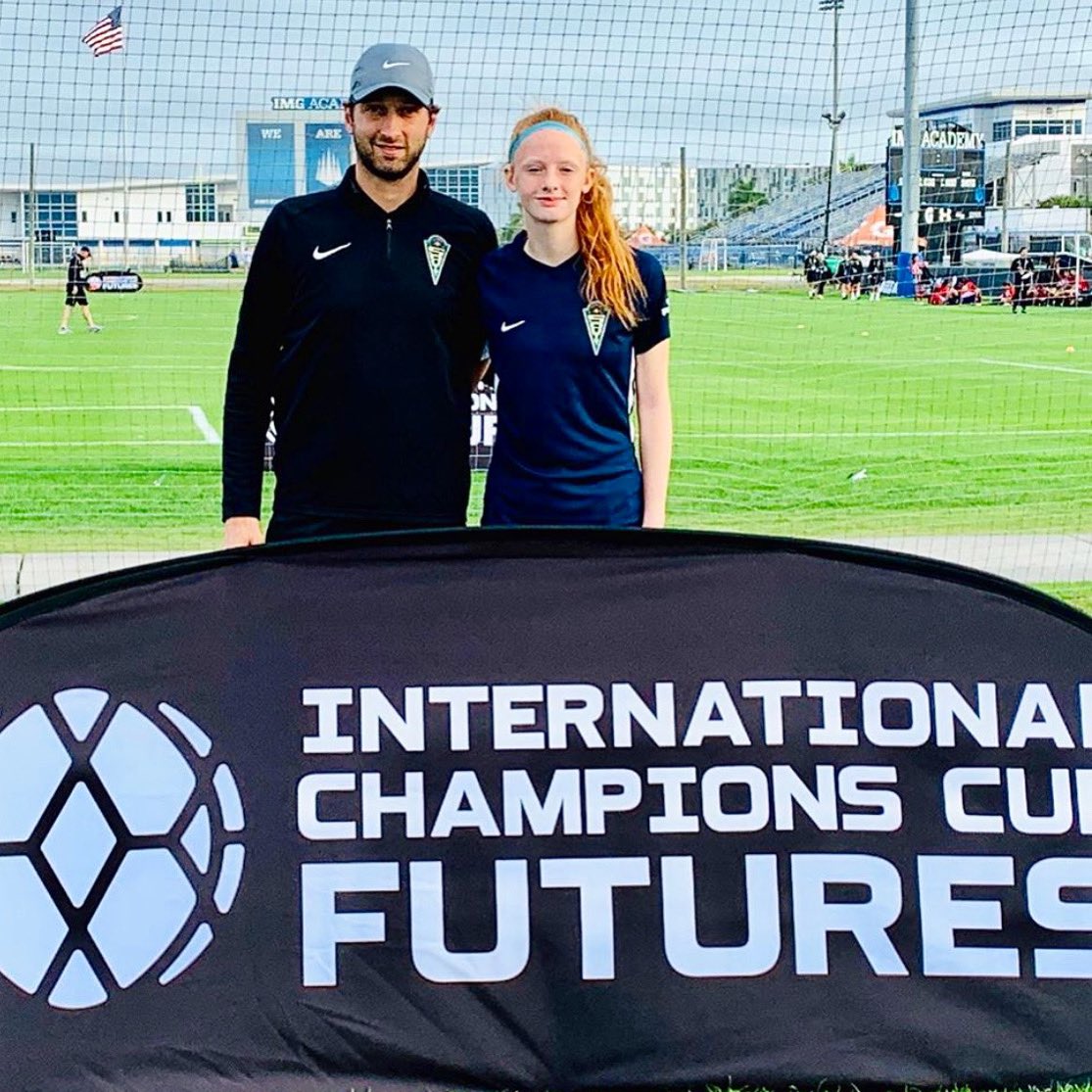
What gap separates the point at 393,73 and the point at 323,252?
40cm

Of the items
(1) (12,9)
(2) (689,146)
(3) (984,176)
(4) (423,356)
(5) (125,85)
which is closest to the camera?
(4) (423,356)

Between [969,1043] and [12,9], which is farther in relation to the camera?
[12,9]

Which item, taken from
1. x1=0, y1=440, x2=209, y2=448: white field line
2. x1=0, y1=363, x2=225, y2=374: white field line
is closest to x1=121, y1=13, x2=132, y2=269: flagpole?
x1=0, y1=440, x2=209, y2=448: white field line

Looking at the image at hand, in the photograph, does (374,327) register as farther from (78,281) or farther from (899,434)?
(78,281)

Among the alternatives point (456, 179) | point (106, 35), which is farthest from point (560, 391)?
point (106, 35)

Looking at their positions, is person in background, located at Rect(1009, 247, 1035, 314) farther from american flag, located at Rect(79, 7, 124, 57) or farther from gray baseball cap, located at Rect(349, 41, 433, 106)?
gray baseball cap, located at Rect(349, 41, 433, 106)

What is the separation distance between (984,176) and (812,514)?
37.5 metres

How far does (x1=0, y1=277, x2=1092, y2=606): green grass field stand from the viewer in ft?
35.2

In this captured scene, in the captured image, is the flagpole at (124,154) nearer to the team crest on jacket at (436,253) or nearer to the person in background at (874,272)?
the team crest on jacket at (436,253)

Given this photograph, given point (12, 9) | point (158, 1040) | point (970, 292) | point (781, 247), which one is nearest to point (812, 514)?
point (12, 9)

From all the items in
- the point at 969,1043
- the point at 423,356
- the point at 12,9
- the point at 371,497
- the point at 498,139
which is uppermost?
the point at 12,9

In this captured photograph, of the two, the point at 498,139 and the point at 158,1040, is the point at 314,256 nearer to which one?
the point at 158,1040

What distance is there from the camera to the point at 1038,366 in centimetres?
2364

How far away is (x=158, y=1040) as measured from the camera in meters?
2.94
